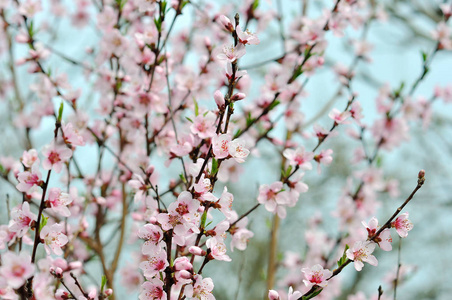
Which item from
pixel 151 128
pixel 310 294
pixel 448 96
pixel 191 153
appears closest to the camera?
pixel 310 294

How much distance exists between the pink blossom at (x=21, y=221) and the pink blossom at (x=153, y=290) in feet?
1.44

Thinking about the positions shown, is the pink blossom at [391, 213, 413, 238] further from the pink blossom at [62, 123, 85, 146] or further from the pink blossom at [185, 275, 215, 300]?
the pink blossom at [62, 123, 85, 146]

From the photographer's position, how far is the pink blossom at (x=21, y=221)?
4.54ft

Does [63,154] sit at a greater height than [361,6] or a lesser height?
lesser

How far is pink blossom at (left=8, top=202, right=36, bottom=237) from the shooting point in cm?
138

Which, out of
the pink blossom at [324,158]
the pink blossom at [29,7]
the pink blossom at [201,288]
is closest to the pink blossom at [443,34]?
the pink blossom at [324,158]

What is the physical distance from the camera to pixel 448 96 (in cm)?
344

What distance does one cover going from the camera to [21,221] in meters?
1.40

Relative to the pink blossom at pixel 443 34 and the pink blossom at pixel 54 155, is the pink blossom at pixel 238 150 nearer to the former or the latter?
the pink blossom at pixel 54 155

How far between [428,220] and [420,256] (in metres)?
1.71

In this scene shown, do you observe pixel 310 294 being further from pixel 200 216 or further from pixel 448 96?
pixel 448 96

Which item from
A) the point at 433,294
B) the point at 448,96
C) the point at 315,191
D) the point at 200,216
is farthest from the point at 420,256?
the point at 200,216

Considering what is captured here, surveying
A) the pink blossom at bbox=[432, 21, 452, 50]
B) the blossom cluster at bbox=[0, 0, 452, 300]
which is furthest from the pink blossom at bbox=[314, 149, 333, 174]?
the pink blossom at bbox=[432, 21, 452, 50]

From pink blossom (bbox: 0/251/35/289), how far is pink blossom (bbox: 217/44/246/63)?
85 cm
